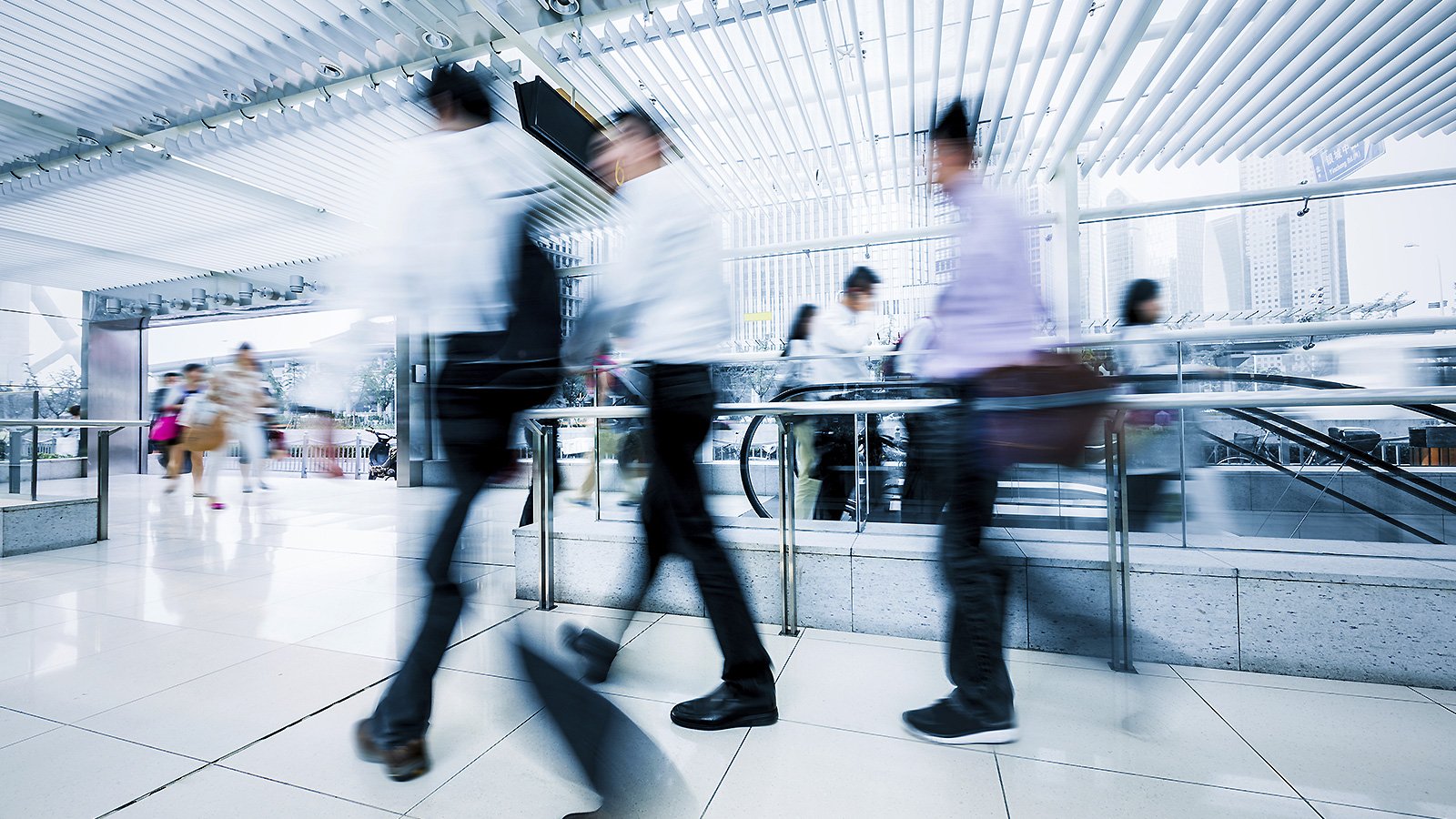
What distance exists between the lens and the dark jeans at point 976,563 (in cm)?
138

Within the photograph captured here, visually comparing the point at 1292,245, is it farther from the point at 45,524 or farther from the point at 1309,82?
the point at 45,524

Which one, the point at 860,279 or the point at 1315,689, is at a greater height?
the point at 860,279

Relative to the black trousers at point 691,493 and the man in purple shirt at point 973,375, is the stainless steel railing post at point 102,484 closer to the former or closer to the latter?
the black trousers at point 691,493

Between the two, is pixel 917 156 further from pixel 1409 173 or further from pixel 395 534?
pixel 395 534

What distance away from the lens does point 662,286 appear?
1.41 metres

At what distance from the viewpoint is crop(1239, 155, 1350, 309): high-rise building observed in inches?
129

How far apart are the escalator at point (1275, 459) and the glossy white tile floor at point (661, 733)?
0.71 metres

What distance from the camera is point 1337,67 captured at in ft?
8.16

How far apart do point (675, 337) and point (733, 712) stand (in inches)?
36.3

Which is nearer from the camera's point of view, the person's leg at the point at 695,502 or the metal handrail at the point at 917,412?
the person's leg at the point at 695,502

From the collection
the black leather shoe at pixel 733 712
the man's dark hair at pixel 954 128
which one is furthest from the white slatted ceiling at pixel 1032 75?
the black leather shoe at pixel 733 712

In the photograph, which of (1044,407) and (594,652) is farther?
(594,652)

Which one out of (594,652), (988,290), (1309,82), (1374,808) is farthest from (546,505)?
(1309,82)

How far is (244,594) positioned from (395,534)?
5.02ft
